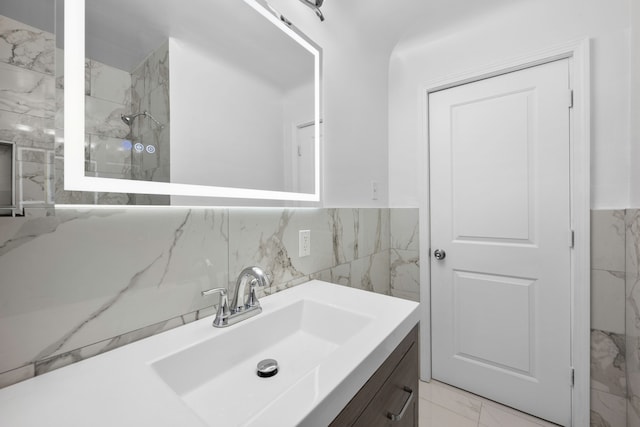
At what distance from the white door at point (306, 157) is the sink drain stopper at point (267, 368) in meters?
0.70

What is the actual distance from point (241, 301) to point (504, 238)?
1499 millimetres

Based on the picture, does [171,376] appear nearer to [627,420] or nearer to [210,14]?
[210,14]

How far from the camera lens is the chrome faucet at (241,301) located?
768 millimetres

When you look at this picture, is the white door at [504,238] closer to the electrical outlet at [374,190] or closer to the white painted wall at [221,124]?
the electrical outlet at [374,190]

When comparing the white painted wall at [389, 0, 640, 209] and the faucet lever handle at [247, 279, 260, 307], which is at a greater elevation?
the white painted wall at [389, 0, 640, 209]

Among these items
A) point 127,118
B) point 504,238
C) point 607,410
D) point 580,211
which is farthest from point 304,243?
point 607,410

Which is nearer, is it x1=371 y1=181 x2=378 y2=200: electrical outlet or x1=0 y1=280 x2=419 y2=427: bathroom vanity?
x1=0 y1=280 x2=419 y2=427: bathroom vanity

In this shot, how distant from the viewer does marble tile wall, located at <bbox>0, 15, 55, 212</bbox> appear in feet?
1.38

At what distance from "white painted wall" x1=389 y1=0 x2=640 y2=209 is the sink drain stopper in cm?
142

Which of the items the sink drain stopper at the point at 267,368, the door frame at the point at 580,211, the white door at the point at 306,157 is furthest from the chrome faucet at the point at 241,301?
the door frame at the point at 580,211

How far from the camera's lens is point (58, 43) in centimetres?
57

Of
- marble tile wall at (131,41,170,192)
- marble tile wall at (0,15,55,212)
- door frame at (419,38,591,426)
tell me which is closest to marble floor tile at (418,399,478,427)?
door frame at (419,38,591,426)

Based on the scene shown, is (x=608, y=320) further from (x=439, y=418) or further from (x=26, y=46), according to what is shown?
(x=26, y=46)

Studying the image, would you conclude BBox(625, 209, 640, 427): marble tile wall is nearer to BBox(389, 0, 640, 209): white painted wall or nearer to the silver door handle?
BBox(389, 0, 640, 209): white painted wall
